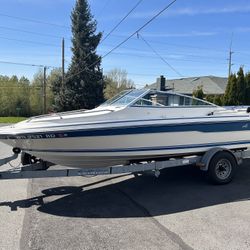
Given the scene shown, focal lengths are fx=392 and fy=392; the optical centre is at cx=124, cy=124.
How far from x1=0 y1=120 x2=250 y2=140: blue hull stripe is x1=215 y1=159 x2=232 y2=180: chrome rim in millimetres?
765

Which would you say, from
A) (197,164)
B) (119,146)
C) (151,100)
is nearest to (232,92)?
(151,100)

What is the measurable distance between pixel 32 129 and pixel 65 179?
211 centimetres

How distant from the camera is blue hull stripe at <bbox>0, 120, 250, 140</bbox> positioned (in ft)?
23.5

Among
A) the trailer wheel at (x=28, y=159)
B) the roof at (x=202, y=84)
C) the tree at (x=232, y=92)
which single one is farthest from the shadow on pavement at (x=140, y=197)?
the roof at (x=202, y=84)

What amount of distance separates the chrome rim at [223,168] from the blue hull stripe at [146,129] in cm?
77

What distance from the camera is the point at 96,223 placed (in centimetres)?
591

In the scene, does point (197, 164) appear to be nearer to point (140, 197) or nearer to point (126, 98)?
point (140, 197)

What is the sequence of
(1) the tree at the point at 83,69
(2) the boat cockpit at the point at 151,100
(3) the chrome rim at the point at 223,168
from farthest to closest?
(1) the tree at the point at 83,69, (2) the boat cockpit at the point at 151,100, (3) the chrome rim at the point at 223,168

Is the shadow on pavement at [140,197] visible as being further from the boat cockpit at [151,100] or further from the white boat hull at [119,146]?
the boat cockpit at [151,100]

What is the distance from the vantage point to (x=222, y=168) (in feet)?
27.4

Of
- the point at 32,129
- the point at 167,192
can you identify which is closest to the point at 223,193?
the point at 167,192

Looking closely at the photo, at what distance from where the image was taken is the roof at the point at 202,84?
52794 mm

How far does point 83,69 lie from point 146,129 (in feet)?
106

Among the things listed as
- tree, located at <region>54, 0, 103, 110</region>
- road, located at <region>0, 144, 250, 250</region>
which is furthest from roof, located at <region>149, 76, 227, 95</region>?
road, located at <region>0, 144, 250, 250</region>
